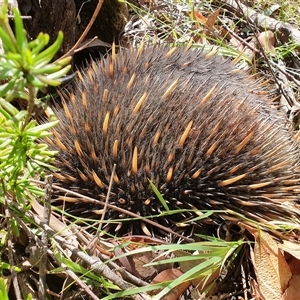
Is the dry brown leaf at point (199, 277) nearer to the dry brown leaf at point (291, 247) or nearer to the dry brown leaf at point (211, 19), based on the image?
the dry brown leaf at point (291, 247)

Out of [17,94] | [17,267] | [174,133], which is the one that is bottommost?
[17,267]

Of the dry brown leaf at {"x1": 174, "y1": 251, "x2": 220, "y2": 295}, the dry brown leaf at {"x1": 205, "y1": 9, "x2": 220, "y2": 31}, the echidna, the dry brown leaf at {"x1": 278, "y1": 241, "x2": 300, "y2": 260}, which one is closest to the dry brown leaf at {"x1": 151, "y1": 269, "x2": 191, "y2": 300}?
the dry brown leaf at {"x1": 174, "y1": 251, "x2": 220, "y2": 295}

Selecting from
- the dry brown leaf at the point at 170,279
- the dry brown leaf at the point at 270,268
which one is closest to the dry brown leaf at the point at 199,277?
the dry brown leaf at the point at 170,279

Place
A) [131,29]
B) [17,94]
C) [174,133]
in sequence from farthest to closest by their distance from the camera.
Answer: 1. [131,29]
2. [174,133]
3. [17,94]

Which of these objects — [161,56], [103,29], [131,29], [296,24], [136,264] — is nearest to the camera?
[136,264]

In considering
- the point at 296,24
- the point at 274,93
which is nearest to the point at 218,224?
the point at 274,93

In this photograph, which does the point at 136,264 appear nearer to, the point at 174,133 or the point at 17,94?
the point at 174,133
